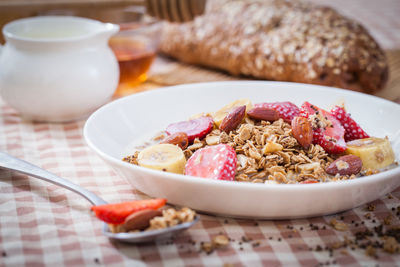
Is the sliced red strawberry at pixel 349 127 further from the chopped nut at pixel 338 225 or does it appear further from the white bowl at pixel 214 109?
the chopped nut at pixel 338 225

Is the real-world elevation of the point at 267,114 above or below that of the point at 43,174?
above

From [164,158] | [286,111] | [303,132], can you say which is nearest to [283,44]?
[286,111]

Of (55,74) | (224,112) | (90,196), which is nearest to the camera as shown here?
(90,196)

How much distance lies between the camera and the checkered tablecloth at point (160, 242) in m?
0.75

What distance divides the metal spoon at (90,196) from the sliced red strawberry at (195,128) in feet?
0.87

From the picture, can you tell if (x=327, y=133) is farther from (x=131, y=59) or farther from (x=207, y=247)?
(x=131, y=59)

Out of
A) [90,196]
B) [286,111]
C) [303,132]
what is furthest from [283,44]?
[90,196]

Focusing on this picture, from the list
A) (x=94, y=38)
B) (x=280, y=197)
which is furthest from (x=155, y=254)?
(x=94, y=38)

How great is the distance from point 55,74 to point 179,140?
1.67ft

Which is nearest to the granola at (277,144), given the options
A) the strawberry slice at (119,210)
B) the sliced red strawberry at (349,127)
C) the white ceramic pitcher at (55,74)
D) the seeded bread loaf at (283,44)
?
the sliced red strawberry at (349,127)

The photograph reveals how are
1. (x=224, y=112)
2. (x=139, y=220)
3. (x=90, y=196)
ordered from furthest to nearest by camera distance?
(x=224, y=112) < (x=90, y=196) < (x=139, y=220)

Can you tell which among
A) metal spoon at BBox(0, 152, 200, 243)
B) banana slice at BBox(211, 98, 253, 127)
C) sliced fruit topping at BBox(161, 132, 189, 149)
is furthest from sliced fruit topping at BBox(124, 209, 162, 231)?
banana slice at BBox(211, 98, 253, 127)

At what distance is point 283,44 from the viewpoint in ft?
5.37

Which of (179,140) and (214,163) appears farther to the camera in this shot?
(179,140)
